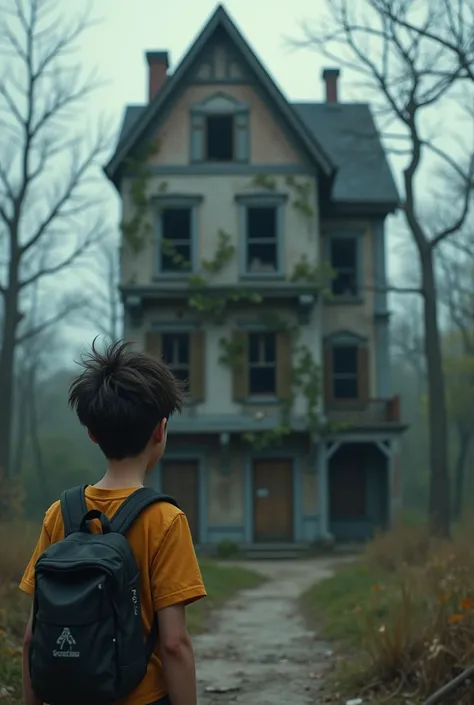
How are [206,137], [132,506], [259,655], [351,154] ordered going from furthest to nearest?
[351,154], [206,137], [259,655], [132,506]

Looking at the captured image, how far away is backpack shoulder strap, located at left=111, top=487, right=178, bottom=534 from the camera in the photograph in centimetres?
273

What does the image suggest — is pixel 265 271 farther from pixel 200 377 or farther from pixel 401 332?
pixel 401 332

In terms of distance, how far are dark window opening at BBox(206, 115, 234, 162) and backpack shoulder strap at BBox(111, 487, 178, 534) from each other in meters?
21.8

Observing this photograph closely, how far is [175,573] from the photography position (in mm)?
2730

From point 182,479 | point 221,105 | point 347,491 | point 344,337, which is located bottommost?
point 347,491

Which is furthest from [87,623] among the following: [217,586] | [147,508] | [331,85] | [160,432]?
[331,85]

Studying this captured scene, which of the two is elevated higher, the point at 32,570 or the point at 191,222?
the point at 191,222

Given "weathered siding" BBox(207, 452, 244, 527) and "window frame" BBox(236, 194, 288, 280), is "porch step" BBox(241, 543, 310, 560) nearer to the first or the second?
"weathered siding" BBox(207, 452, 244, 527)

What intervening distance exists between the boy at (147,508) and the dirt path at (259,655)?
15.1 ft

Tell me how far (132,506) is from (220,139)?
74.0ft

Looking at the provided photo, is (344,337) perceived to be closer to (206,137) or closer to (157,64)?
(206,137)

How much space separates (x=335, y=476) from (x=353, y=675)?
18.3 meters

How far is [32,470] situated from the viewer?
47188 millimetres

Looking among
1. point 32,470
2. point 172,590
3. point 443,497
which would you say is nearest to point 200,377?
point 443,497
